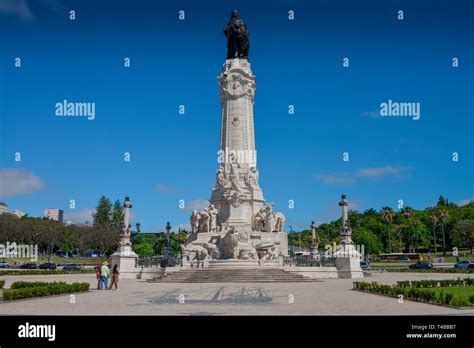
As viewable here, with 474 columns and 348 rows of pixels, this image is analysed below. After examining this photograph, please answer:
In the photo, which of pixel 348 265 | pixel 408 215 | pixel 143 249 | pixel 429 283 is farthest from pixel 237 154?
pixel 408 215

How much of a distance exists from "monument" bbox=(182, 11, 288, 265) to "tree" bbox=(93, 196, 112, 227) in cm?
7577

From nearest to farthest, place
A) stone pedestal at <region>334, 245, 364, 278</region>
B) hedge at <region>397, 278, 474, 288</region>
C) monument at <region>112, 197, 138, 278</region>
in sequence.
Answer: hedge at <region>397, 278, 474, 288</region> → stone pedestal at <region>334, 245, 364, 278</region> → monument at <region>112, 197, 138, 278</region>

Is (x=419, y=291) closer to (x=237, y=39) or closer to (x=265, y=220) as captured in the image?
(x=265, y=220)

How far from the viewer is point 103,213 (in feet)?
406

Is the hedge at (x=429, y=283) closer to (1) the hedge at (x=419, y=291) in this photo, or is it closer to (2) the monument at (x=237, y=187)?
(1) the hedge at (x=419, y=291)

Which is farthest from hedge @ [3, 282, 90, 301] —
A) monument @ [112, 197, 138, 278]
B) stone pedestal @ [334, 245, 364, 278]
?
stone pedestal @ [334, 245, 364, 278]

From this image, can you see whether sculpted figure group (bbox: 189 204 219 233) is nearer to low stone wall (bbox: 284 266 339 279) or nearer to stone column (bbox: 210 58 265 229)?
stone column (bbox: 210 58 265 229)

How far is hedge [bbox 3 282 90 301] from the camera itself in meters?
21.6

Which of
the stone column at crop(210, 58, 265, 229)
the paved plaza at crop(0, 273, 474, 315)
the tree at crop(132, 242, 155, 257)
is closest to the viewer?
the paved plaza at crop(0, 273, 474, 315)

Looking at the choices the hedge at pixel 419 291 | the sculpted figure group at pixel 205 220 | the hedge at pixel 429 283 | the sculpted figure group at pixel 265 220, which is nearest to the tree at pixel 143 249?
the sculpted figure group at pixel 205 220
